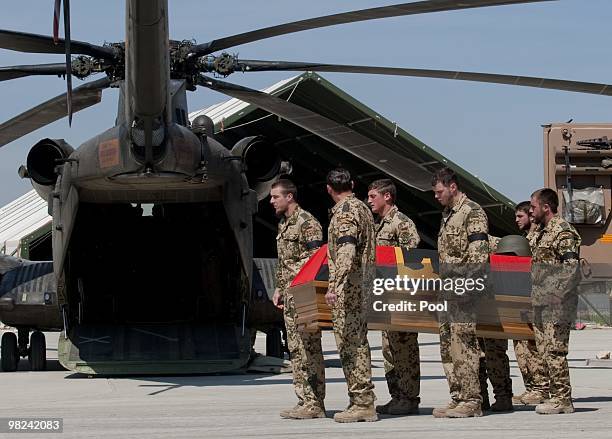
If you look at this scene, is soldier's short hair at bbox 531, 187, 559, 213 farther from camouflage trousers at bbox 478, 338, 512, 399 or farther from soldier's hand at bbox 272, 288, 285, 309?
soldier's hand at bbox 272, 288, 285, 309

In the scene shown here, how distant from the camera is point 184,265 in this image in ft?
49.5

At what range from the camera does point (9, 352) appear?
14.9 meters

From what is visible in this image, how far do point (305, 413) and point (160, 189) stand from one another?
5015mm

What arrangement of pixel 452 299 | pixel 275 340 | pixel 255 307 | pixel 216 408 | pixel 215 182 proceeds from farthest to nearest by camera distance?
pixel 275 340, pixel 255 307, pixel 215 182, pixel 216 408, pixel 452 299

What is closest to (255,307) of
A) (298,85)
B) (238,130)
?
(298,85)

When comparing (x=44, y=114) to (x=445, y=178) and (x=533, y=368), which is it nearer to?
(x=445, y=178)

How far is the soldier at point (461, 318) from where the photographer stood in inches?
319

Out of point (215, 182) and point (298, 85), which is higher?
point (298, 85)

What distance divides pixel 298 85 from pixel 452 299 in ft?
53.0

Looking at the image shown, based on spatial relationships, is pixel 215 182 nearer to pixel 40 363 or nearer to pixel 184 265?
pixel 184 265

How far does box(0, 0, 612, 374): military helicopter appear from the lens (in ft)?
34.3

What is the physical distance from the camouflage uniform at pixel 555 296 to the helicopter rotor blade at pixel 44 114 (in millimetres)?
5421

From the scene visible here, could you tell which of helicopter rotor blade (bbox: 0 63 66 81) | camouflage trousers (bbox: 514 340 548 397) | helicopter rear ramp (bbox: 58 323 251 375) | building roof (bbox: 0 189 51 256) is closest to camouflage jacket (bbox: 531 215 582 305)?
camouflage trousers (bbox: 514 340 548 397)

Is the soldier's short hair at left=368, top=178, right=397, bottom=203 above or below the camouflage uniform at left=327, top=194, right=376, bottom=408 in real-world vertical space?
above
